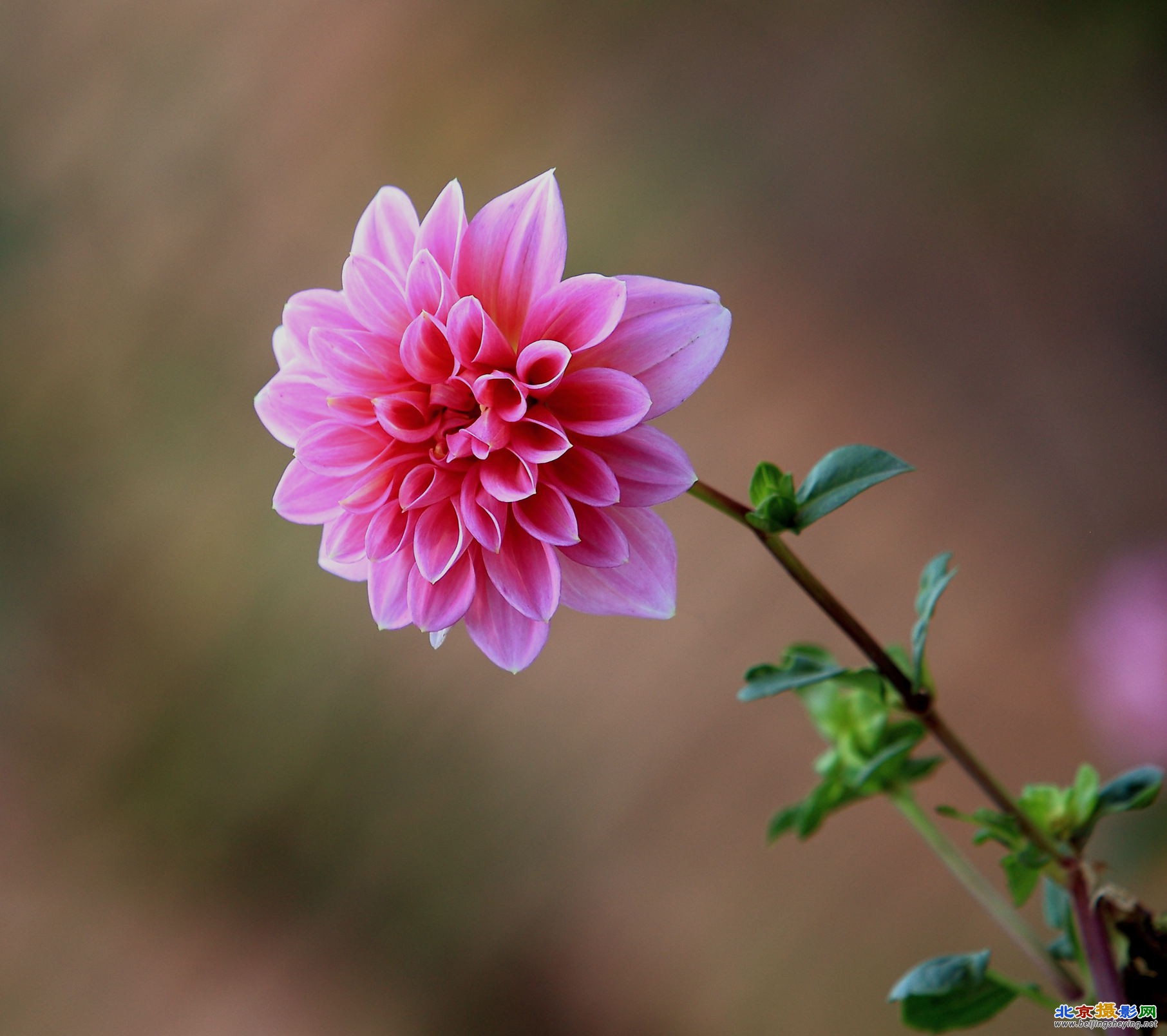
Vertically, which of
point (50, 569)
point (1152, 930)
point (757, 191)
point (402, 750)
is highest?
point (757, 191)

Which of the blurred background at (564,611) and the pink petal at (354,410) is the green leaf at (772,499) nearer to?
the pink petal at (354,410)

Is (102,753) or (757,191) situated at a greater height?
(757,191)

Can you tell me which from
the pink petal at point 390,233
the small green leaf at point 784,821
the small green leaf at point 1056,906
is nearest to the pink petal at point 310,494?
the pink petal at point 390,233

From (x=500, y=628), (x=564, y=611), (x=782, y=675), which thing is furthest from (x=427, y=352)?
(x=564, y=611)

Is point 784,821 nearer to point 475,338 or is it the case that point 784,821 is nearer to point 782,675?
point 782,675

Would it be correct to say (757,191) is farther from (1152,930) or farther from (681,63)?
(1152,930)

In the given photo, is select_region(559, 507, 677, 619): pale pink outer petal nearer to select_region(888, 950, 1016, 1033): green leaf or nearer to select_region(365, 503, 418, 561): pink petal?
select_region(365, 503, 418, 561): pink petal

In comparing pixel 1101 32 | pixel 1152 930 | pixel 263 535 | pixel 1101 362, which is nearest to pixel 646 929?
pixel 263 535
